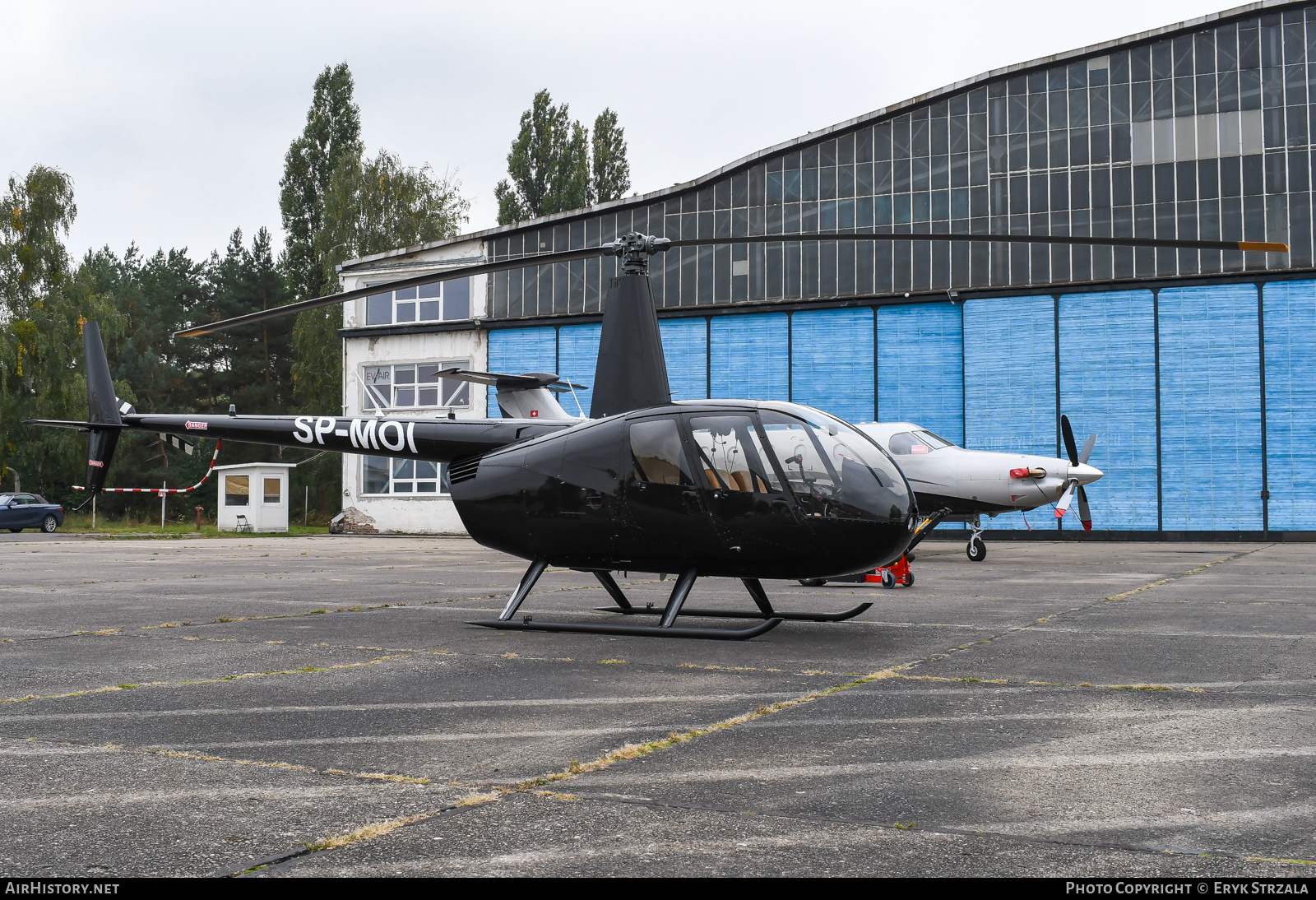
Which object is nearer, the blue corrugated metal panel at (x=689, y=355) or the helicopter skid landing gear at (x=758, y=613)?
the helicopter skid landing gear at (x=758, y=613)

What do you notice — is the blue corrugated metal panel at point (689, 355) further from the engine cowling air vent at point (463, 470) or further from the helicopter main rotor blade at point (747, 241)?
the engine cowling air vent at point (463, 470)

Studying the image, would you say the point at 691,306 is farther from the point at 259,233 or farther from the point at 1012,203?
the point at 259,233

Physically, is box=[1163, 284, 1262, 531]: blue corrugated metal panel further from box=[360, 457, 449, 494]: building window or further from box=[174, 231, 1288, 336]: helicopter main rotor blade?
box=[360, 457, 449, 494]: building window

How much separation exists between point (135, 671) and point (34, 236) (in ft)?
151

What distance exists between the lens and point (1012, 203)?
1128 inches

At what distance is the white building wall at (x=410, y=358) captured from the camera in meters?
33.2

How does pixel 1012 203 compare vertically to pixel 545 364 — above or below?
above

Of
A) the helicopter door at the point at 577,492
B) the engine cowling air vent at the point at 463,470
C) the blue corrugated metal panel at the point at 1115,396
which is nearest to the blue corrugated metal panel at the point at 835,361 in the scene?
the blue corrugated metal panel at the point at 1115,396

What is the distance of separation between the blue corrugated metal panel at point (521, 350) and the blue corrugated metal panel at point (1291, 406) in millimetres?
19626

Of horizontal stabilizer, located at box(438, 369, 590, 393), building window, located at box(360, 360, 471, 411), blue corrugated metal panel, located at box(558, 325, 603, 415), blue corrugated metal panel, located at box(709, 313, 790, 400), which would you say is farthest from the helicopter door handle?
building window, located at box(360, 360, 471, 411)

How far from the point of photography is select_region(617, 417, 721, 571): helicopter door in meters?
7.65

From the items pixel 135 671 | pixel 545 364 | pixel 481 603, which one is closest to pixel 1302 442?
pixel 545 364

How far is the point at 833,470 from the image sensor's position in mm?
7352

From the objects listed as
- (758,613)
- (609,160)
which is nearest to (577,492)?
(758,613)
